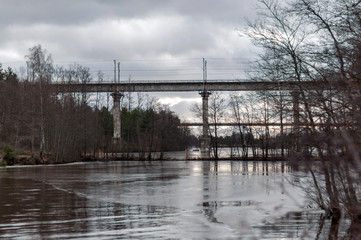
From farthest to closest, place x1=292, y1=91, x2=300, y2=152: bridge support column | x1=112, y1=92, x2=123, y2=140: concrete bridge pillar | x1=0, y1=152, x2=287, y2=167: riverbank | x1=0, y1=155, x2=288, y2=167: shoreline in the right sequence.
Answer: x1=112, y1=92, x2=123, y2=140: concrete bridge pillar → x1=0, y1=152, x2=287, y2=167: riverbank → x1=0, y1=155, x2=288, y2=167: shoreline → x1=292, y1=91, x2=300, y2=152: bridge support column

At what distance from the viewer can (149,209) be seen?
1650cm

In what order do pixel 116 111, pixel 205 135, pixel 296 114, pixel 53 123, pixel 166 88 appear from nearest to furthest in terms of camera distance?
pixel 296 114 < pixel 53 123 < pixel 205 135 < pixel 116 111 < pixel 166 88

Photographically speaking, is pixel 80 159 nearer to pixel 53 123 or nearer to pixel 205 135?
pixel 53 123

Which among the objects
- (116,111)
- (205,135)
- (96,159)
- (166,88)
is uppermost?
(166,88)

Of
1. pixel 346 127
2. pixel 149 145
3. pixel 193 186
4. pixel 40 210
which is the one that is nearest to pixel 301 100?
pixel 346 127

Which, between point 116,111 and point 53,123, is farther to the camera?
point 116,111

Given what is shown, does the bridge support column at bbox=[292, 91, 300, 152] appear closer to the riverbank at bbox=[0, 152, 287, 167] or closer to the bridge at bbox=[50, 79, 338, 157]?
the riverbank at bbox=[0, 152, 287, 167]

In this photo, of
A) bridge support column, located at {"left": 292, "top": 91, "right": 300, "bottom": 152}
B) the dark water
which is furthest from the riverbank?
bridge support column, located at {"left": 292, "top": 91, "right": 300, "bottom": 152}

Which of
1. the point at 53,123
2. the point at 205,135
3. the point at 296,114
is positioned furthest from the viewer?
the point at 205,135

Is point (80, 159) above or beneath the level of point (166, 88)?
beneath

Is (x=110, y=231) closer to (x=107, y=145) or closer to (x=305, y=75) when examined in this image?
(x=305, y=75)

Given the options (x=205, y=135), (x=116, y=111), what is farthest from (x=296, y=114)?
(x=116, y=111)

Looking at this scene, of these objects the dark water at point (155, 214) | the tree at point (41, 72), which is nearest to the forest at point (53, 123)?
the tree at point (41, 72)

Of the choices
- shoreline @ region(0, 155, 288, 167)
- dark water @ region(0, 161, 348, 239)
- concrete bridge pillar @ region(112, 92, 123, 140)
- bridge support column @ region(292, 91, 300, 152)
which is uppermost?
concrete bridge pillar @ region(112, 92, 123, 140)
